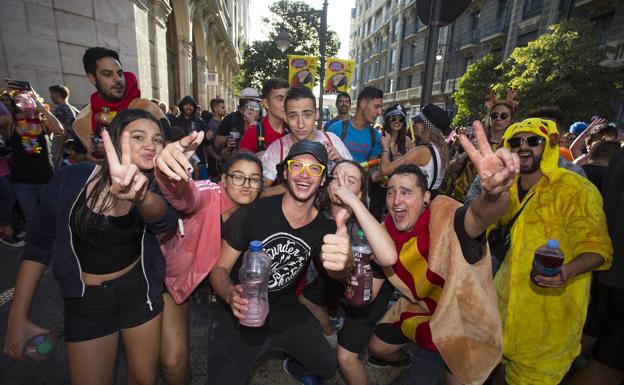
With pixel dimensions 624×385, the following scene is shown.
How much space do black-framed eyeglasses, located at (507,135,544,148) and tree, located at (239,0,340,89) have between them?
2584 cm

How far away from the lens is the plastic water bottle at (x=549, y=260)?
2.07 metres

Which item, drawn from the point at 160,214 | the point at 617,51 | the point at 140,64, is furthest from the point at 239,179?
the point at 617,51

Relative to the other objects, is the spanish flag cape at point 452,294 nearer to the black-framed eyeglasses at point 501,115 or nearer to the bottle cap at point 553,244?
the bottle cap at point 553,244

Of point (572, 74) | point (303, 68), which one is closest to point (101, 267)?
point (303, 68)

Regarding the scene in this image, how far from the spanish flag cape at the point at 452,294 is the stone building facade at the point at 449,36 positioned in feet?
28.4

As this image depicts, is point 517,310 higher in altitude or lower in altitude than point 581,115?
lower

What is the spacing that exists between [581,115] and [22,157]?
20184 mm

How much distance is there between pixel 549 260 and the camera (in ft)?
6.88

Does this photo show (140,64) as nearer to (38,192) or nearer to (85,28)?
(85,28)

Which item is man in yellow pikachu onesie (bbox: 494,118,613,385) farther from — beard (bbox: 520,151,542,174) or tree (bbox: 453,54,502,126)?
tree (bbox: 453,54,502,126)

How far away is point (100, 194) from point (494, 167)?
2445mm

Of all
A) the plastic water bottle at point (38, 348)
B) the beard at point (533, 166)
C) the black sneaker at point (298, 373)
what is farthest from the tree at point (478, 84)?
the plastic water bottle at point (38, 348)

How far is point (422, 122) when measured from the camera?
146 inches

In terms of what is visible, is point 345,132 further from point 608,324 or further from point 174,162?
point 608,324
